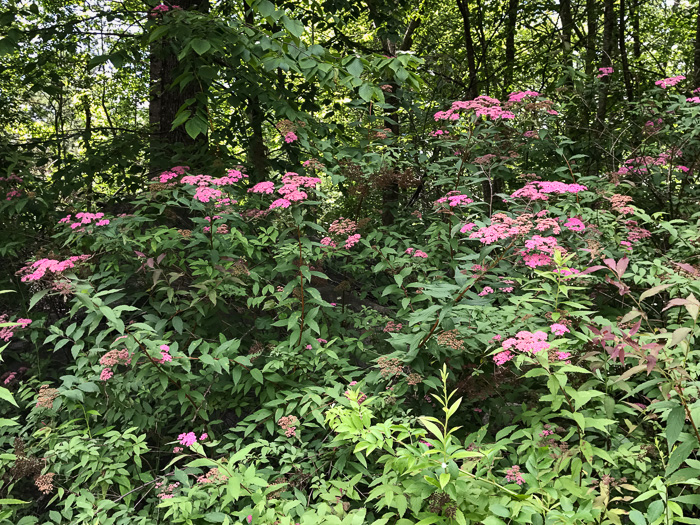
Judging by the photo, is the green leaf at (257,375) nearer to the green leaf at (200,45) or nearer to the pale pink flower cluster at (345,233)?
the pale pink flower cluster at (345,233)

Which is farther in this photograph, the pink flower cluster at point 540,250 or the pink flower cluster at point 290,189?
the pink flower cluster at point 290,189

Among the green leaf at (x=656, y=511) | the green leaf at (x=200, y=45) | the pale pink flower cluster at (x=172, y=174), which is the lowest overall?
the green leaf at (x=656, y=511)

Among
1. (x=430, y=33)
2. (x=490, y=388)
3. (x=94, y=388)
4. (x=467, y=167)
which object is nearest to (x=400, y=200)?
(x=467, y=167)

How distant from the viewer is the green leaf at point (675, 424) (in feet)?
4.75

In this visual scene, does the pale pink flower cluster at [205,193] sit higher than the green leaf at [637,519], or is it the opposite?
the pale pink flower cluster at [205,193]

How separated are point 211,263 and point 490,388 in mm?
1759

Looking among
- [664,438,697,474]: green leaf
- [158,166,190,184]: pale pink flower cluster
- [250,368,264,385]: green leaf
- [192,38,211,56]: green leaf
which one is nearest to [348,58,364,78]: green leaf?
[192,38,211,56]: green leaf

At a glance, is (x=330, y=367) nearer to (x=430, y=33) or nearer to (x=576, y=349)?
(x=576, y=349)

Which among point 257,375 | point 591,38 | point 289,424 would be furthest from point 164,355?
point 591,38

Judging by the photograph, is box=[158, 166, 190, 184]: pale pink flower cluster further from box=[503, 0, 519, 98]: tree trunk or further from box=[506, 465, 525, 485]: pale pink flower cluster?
box=[503, 0, 519, 98]: tree trunk

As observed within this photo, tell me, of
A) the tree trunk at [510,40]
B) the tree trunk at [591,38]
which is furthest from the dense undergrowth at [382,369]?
the tree trunk at [510,40]

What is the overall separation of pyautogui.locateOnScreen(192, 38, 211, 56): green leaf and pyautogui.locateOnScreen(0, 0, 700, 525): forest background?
0.5 inches

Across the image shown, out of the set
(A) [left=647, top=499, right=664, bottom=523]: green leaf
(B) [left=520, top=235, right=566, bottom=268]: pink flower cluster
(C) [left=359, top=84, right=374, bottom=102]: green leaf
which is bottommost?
(A) [left=647, top=499, right=664, bottom=523]: green leaf

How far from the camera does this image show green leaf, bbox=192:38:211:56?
105 inches
